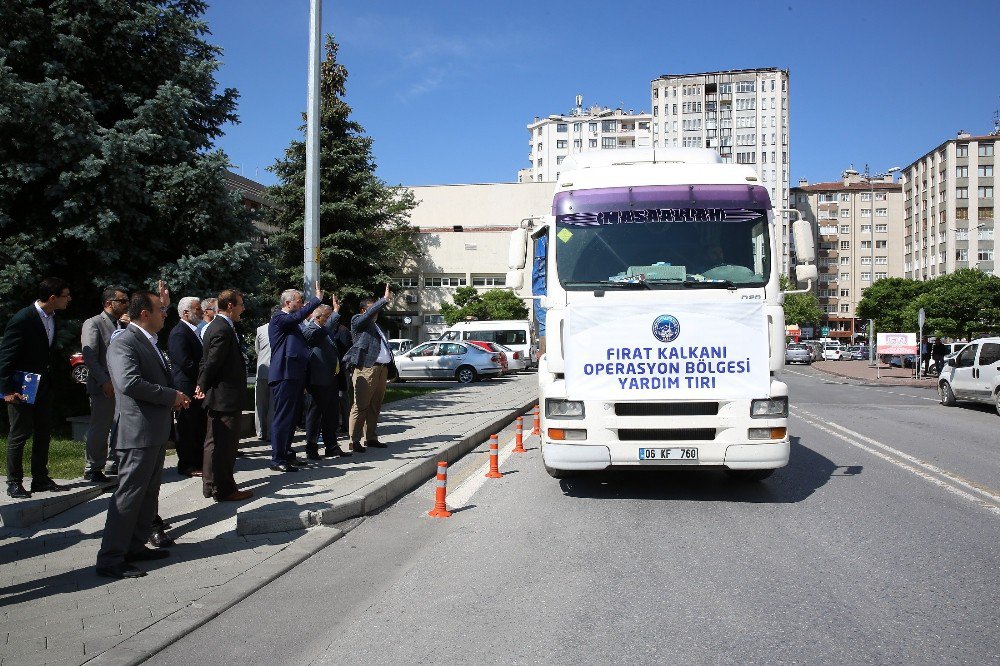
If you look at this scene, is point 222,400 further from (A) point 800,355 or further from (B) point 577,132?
(B) point 577,132

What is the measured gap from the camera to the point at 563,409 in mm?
7133

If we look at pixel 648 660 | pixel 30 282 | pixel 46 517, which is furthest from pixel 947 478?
pixel 30 282

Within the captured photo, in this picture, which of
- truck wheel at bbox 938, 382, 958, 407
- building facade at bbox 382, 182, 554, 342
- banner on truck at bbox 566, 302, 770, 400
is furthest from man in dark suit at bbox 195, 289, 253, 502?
building facade at bbox 382, 182, 554, 342

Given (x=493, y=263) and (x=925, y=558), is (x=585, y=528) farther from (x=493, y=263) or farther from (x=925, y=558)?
(x=493, y=263)

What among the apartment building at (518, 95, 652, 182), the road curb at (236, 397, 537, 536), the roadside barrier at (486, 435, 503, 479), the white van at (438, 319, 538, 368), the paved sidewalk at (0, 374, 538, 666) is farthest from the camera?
the apartment building at (518, 95, 652, 182)

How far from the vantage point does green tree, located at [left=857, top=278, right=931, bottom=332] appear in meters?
Answer: 56.4

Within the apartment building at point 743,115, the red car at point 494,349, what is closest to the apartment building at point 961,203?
the apartment building at point 743,115

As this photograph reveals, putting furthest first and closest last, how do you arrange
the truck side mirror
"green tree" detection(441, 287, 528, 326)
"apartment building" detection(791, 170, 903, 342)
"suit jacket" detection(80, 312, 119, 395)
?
"apartment building" detection(791, 170, 903, 342), "green tree" detection(441, 287, 528, 326), the truck side mirror, "suit jacket" detection(80, 312, 119, 395)

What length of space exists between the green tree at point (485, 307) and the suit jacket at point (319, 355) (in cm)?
4989

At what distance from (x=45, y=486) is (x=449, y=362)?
21746 mm

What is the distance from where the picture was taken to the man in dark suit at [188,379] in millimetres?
7633

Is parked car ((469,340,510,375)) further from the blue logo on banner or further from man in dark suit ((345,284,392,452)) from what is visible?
the blue logo on banner

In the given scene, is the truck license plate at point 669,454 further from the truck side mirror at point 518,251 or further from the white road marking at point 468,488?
the truck side mirror at point 518,251

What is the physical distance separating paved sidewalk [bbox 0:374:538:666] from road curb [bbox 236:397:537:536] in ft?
0.04
